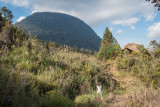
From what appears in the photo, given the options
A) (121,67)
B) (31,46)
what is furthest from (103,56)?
(31,46)

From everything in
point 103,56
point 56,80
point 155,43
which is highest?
point 155,43

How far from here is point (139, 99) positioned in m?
2.60

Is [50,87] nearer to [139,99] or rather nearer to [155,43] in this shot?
[139,99]

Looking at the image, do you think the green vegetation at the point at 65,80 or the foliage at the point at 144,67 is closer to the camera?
the green vegetation at the point at 65,80

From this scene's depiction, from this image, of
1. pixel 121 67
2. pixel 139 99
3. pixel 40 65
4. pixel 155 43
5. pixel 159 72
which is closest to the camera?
pixel 139 99

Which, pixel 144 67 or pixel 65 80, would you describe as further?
pixel 144 67

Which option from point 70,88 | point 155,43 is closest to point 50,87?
point 70,88

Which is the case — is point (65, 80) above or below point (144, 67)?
below

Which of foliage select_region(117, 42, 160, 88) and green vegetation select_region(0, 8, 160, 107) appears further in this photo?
foliage select_region(117, 42, 160, 88)

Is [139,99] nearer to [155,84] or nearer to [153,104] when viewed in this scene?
[153,104]

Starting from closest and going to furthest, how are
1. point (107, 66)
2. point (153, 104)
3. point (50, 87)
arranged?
point (153, 104), point (50, 87), point (107, 66)

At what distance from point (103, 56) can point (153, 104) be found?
269 inches

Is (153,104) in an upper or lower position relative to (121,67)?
lower

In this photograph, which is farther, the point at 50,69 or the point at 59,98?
the point at 50,69
